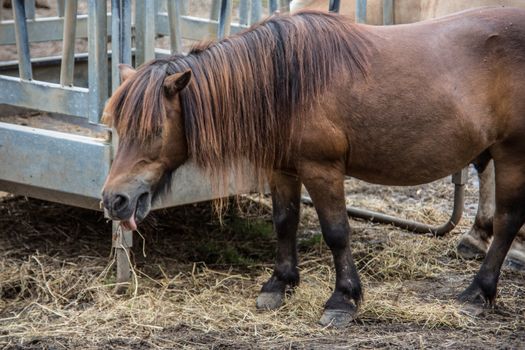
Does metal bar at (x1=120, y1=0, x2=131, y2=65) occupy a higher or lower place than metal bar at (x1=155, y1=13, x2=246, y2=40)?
higher

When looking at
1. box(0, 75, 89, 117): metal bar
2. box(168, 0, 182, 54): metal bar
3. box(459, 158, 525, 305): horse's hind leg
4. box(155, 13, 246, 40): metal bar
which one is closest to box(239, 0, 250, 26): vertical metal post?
box(155, 13, 246, 40): metal bar

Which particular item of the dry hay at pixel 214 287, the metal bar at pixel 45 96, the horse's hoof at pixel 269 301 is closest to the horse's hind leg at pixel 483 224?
the dry hay at pixel 214 287

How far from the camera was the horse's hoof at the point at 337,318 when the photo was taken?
4.10 m

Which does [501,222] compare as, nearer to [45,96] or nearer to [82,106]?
[82,106]

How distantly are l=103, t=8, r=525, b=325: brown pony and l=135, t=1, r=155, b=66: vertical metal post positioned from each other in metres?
0.49

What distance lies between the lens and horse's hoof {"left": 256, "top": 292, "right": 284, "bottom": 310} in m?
4.38

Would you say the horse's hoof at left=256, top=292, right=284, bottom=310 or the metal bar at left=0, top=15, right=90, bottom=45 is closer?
the horse's hoof at left=256, top=292, right=284, bottom=310

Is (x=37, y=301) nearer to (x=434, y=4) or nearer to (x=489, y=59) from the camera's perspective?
(x=489, y=59)

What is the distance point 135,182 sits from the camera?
148 inches

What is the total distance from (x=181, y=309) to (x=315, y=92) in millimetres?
1230

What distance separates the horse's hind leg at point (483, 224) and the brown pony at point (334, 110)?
0.85 m

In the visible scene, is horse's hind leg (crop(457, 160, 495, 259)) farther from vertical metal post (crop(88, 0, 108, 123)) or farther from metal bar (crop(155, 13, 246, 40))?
vertical metal post (crop(88, 0, 108, 123))

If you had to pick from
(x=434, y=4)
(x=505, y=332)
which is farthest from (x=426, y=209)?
(x=505, y=332)

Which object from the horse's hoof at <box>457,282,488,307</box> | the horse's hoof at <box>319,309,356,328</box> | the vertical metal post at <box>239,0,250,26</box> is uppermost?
the vertical metal post at <box>239,0,250,26</box>
